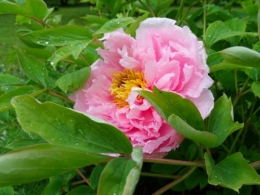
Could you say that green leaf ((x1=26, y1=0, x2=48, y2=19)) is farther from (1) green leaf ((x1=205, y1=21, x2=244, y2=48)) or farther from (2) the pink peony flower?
(1) green leaf ((x1=205, y1=21, x2=244, y2=48))

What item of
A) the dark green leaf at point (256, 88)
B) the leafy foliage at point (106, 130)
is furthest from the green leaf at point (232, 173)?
the dark green leaf at point (256, 88)

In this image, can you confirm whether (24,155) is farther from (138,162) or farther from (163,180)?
(163,180)

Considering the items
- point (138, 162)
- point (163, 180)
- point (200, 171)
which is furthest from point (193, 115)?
point (163, 180)

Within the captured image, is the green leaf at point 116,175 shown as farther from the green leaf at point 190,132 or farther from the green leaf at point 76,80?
the green leaf at point 76,80

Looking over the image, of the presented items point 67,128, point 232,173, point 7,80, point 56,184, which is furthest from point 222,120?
point 7,80

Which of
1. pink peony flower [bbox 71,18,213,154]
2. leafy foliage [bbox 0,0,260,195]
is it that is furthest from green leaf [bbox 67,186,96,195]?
pink peony flower [bbox 71,18,213,154]

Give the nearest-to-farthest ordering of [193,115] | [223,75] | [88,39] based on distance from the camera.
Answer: [193,115], [88,39], [223,75]
